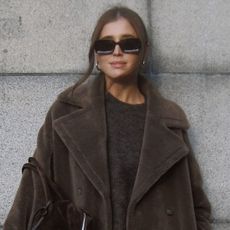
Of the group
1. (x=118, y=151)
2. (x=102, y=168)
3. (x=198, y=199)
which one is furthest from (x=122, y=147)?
(x=198, y=199)

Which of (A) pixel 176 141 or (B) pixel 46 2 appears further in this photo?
(B) pixel 46 2

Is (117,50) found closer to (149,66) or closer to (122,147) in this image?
(122,147)

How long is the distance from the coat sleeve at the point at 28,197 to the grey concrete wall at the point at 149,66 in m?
0.56

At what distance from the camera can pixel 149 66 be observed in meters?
3.45

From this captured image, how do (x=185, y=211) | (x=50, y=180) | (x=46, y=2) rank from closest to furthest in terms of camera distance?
(x=50, y=180) → (x=185, y=211) → (x=46, y=2)

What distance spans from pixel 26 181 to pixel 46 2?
1180 mm

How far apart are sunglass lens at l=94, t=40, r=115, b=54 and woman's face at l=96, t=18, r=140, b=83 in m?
0.02

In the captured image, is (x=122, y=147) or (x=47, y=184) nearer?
(x=47, y=184)

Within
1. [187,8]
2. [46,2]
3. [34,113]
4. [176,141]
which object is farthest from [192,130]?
[46,2]

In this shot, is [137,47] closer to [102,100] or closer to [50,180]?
[102,100]

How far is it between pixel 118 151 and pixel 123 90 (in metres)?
0.36

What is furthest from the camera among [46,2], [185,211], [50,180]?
[46,2]

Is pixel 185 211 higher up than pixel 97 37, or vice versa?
pixel 97 37

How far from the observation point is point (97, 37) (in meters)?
2.97
